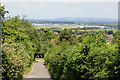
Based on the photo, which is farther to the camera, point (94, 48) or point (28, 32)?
point (28, 32)

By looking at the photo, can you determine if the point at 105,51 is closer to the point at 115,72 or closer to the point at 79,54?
the point at 115,72

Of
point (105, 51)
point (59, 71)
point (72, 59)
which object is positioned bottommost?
point (59, 71)

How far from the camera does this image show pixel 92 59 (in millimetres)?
10820

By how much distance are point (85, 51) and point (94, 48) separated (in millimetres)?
1010

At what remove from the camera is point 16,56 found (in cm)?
850

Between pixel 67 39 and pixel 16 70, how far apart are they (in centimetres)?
1554

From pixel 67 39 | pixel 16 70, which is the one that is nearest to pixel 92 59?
pixel 16 70

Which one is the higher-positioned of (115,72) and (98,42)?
(98,42)

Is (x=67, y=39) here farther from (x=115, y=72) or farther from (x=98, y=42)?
(x=115, y=72)

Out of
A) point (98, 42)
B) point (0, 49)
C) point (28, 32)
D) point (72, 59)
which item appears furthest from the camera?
point (28, 32)

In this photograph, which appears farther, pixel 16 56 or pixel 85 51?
pixel 85 51

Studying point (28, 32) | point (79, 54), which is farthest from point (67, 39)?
point (79, 54)

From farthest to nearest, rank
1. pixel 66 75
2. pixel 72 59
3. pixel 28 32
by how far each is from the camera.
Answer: pixel 28 32, pixel 66 75, pixel 72 59

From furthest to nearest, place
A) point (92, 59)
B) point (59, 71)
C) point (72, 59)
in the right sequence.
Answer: point (59, 71)
point (72, 59)
point (92, 59)
